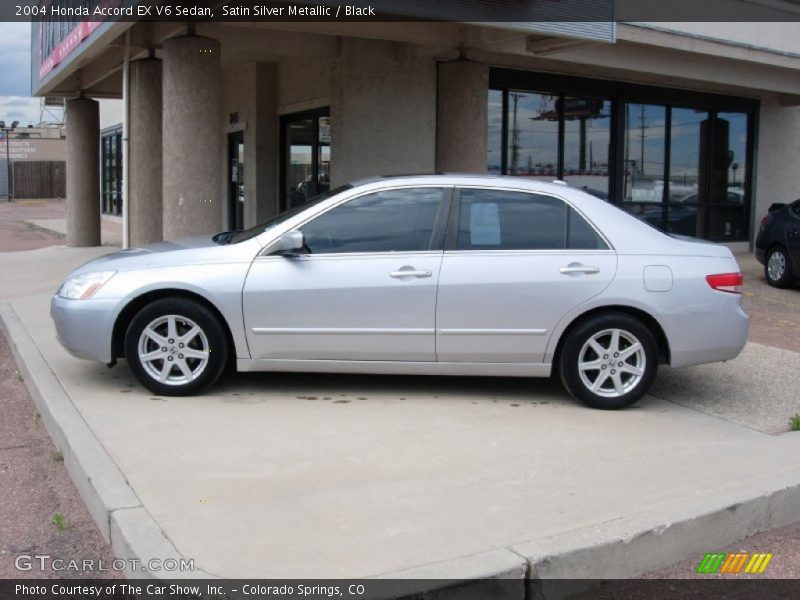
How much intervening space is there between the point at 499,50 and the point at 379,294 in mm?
6784

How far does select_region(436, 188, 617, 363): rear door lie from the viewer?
602 cm

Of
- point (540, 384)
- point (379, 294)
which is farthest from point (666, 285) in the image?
point (379, 294)

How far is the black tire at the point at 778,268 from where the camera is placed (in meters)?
13.0

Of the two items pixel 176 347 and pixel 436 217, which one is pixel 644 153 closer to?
pixel 436 217

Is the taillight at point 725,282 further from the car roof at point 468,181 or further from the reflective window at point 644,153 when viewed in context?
the reflective window at point 644,153

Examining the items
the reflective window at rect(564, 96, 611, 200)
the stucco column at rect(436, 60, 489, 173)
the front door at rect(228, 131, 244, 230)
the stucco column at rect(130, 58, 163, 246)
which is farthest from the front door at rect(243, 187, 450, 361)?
the front door at rect(228, 131, 244, 230)

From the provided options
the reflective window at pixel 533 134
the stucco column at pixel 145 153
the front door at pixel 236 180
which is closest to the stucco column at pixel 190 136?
the stucco column at pixel 145 153

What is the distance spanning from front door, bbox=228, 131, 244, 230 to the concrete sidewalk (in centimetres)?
900

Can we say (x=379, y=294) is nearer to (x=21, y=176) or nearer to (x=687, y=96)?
(x=687, y=96)

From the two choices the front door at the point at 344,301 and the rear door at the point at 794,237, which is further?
the rear door at the point at 794,237

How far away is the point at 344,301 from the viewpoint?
19.7ft

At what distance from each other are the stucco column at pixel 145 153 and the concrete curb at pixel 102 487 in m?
6.26

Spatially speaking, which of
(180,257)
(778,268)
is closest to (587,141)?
(778,268)

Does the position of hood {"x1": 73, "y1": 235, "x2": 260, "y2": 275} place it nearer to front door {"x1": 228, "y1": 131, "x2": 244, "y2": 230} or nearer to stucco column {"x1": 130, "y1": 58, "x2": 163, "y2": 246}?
stucco column {"x1": 130, "y1": 58, "x2": 163, "y2": 246}
